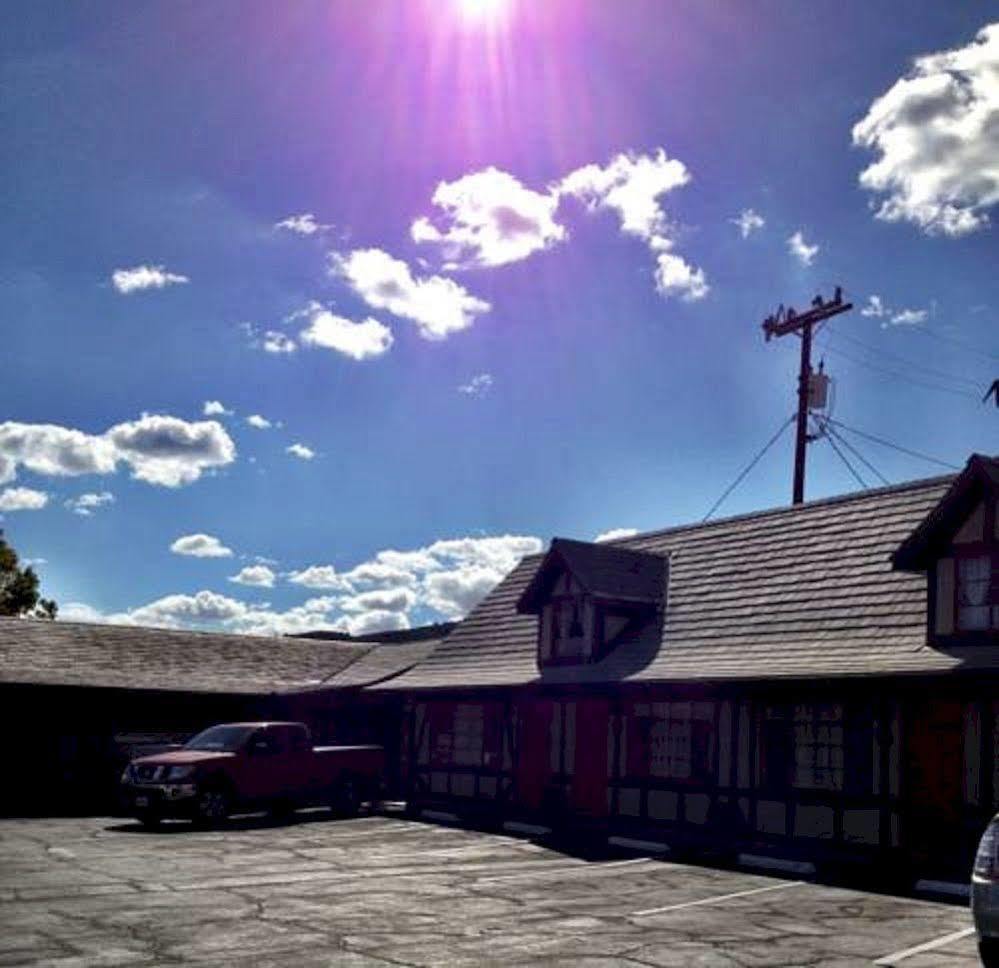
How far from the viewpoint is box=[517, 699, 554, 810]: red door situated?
78.9 ft

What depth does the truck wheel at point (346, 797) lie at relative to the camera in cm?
2531

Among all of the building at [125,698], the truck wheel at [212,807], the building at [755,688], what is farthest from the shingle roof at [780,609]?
the building at [125,698]

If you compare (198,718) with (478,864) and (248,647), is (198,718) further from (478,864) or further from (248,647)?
(478,864)

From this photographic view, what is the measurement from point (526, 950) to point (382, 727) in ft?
74.1

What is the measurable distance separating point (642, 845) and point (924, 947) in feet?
27.9

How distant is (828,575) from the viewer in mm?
20969

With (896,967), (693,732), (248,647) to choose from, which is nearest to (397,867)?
(693,732)

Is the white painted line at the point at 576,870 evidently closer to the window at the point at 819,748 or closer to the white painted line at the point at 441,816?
the window at the point at 819,748

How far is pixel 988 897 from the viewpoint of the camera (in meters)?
8.08

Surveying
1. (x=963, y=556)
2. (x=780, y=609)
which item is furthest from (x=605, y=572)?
(x=963, y=556)

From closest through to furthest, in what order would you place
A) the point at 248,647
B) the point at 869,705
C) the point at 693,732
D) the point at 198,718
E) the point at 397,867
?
the point at 397,867, the point at 869,705, the point at 693,732, the point at 198,718, the point at 248,647

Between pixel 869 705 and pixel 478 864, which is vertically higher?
pixel 869 705

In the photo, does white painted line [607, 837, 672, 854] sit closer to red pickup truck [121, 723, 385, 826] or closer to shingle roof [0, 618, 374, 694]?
red pickup truck [121, 723, 385, 826]

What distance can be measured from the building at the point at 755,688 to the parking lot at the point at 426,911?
2279mm
